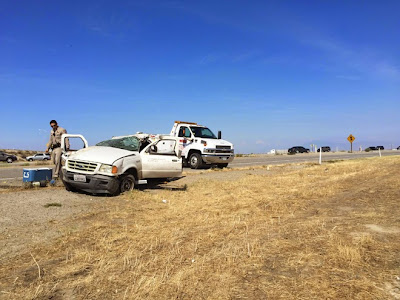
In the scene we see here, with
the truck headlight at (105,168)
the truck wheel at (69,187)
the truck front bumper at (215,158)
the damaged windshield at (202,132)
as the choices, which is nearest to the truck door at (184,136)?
the damaged windshield at (202,132)

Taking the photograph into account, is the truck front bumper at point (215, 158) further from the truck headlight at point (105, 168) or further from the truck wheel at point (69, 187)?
the truck headlight at point (105, 168)

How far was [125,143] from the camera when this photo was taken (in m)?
10.4

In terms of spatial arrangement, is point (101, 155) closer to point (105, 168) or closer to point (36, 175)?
point (105, 168)

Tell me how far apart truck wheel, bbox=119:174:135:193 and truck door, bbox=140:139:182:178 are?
0.56 meters

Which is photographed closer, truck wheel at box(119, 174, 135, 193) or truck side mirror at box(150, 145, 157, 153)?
truck wheel at box(119, 174, 135, 193)

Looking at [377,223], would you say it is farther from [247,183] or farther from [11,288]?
[247,183]

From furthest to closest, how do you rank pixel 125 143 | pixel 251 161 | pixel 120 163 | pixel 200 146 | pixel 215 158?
pixel 251 161
pixel 215 158
pixel 200 146
pixel 125 143
pixel 120 163

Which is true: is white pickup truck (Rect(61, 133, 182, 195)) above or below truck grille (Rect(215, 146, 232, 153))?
below

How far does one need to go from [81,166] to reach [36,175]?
2322mm

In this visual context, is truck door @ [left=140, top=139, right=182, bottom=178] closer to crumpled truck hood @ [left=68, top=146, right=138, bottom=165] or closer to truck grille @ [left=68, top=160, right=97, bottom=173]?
crumpled truck hood @ [left=68, top=146, right=138, bottom=165]

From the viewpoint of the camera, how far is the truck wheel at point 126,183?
9.16 meters

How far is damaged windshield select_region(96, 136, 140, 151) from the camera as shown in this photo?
1020 centimetres

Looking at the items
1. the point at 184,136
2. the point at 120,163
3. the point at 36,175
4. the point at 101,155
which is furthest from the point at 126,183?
the point at 184,136

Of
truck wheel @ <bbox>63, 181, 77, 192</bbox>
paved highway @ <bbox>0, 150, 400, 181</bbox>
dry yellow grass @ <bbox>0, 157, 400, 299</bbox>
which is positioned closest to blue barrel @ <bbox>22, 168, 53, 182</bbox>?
truck wheel @ <bbox>63, 181, 77, 192</bbox>
